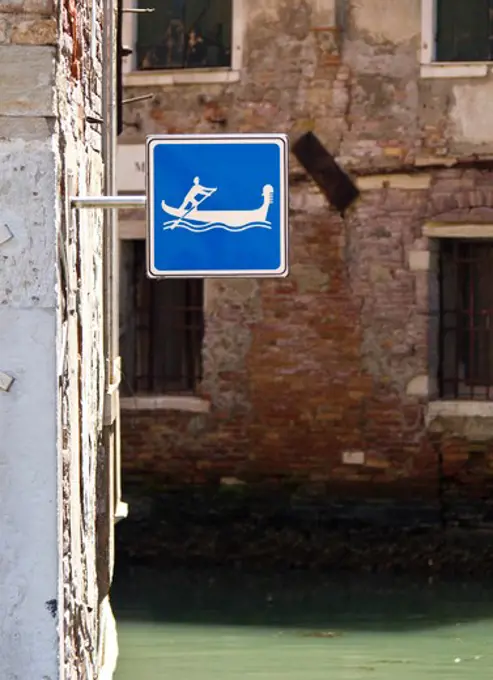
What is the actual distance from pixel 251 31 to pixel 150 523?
3.92 metres

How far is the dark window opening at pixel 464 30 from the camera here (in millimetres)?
16047

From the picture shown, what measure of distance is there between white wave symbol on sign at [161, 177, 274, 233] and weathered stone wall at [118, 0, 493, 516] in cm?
914

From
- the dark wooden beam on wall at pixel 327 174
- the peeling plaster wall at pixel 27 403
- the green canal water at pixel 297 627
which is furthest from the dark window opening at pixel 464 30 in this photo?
the peeling plaster wall at pixel 27 403

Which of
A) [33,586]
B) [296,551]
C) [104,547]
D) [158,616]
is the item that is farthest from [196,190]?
[296,551]

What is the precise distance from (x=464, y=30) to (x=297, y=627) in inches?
219

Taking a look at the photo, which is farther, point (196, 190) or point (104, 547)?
point (104, 547)

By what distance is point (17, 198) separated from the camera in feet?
21.5

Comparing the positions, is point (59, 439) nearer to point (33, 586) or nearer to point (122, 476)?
point (33, 586)

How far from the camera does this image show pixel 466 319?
16.3 meters

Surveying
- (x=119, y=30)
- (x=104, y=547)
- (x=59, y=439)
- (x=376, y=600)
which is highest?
(x=119, y=30)

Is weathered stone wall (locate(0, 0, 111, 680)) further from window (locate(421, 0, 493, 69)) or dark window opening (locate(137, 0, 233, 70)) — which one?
dark window opening (locate(137, 0, 233, 70))

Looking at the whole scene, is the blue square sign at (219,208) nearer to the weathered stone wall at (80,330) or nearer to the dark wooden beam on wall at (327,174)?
the weathered stone wall at (80,330)

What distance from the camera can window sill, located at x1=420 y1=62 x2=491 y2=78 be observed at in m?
15.8

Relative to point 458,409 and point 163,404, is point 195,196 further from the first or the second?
point 163,404
